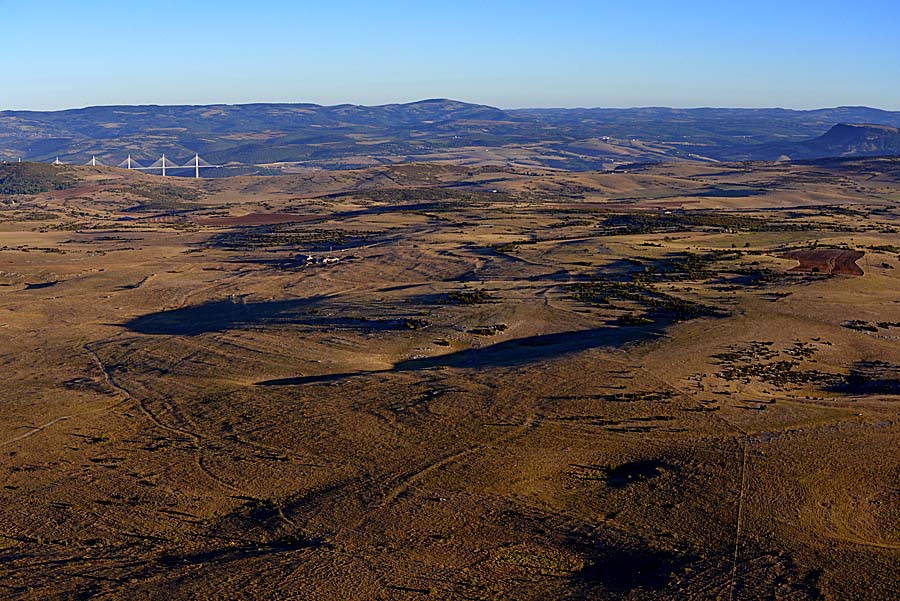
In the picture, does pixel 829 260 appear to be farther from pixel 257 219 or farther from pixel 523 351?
pixel 257 219

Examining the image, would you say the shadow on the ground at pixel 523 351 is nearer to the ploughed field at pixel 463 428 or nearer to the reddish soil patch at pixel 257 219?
the ploughed field at pixel 463 428

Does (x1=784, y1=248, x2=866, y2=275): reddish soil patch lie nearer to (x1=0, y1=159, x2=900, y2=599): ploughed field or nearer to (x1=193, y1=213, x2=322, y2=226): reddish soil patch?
(x1=0, y1=159, x2=900, y2=599): ploughed field

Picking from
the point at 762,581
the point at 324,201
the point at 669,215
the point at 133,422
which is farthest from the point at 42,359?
the point at 324,201

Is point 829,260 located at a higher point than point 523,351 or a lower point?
higher

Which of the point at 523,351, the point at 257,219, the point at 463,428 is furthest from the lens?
the point at 257,219

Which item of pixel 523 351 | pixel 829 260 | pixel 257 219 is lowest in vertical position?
pixel 257 219

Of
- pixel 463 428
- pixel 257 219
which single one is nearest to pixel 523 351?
pixel 463 428

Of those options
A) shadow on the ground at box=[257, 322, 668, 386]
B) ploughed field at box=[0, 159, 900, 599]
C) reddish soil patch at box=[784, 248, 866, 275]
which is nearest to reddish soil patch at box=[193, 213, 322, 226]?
ploughed field at box=[0, 159, 900, 599]

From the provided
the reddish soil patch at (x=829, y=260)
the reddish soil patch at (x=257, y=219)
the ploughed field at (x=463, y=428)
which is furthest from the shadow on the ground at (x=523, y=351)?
the reddish soil patch at (x=257, y=219)

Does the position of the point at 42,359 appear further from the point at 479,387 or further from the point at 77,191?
the point at 77,191
